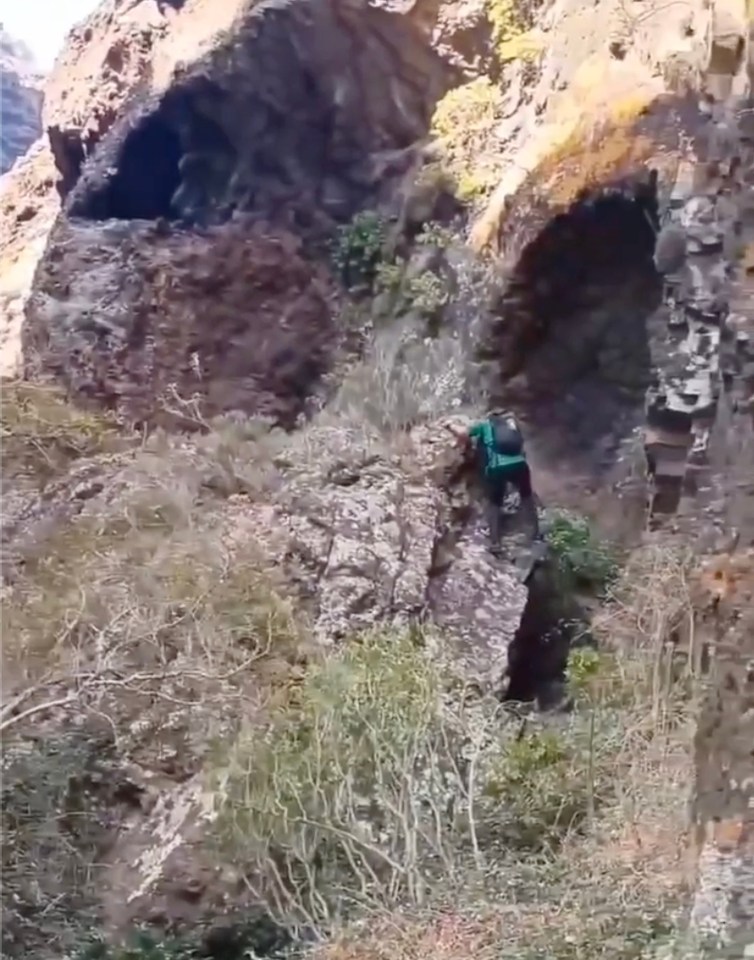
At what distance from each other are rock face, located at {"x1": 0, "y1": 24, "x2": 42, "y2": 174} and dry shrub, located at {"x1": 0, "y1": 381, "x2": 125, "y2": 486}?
0.52 metres

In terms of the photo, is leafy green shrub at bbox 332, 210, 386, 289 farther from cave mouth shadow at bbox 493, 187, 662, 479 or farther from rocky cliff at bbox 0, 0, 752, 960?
cave mouth shadow at bbox 493, 187, 662, 479

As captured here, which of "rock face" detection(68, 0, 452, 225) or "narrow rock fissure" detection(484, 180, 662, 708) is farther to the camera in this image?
"rock face" detection(68, 0, 452, 225)

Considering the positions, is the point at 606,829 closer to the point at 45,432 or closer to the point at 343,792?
the point at 343,792

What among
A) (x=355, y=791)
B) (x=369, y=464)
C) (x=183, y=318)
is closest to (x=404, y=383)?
(x=369, y=464)

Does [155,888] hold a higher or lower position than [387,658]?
lower

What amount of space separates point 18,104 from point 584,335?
1259 mm

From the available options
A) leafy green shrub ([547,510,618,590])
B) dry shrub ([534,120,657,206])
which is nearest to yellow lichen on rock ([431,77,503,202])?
dry shrub ([534,120,657,206])

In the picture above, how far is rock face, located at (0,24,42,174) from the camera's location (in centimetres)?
266

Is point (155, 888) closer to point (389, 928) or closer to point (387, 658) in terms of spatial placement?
point (389, 928)

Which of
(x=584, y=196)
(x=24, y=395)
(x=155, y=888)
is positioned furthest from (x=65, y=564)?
(x=584, y=196)

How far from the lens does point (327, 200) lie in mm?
2705

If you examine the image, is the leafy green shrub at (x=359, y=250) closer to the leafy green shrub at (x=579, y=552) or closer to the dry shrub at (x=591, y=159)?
the dry shrub at (x=591, y=159)

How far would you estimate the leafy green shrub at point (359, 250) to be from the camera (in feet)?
8.85

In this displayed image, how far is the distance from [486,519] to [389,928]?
79cm
